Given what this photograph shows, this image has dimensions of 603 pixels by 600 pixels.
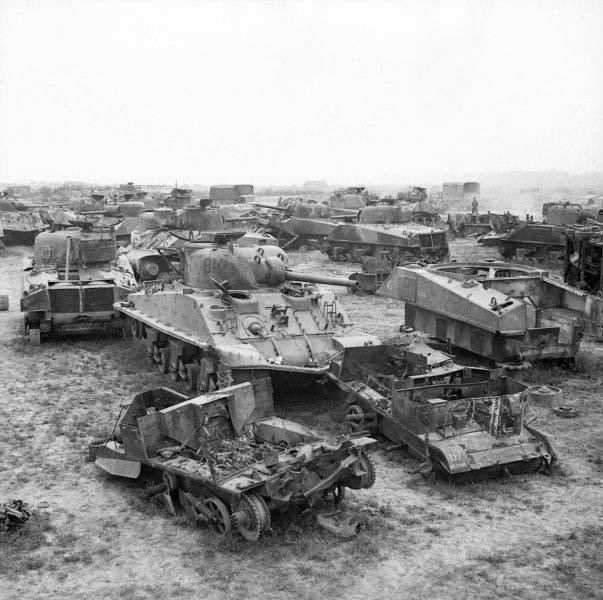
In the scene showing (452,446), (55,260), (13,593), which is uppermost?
(55,260)

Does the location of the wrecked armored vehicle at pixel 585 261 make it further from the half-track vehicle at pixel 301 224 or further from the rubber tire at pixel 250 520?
the rubber tire at pixel 250 520

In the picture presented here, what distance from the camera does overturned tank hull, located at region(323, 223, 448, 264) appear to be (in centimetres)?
2652

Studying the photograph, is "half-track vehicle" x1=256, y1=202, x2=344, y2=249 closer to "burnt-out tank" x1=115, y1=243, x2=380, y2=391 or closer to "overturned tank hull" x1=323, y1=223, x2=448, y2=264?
"overturned tank hull" x1=323, y1=223, x2=448, y2=264

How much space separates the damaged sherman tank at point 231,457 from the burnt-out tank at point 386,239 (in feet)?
56.2

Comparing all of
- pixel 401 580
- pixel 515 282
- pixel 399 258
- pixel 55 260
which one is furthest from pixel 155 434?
pixel 399 258

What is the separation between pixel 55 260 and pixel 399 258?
1225 centimetres

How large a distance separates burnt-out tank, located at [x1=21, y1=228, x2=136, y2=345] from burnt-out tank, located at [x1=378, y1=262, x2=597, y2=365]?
6.00 m

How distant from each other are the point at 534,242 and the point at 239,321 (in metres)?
18.6

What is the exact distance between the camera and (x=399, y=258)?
1036 inches

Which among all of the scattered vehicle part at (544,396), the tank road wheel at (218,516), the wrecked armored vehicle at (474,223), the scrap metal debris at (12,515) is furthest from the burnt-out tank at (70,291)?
the wrecked armored vehicle at (474,223)

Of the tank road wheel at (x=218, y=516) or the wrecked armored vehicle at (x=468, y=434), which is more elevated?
the wrecked armored vehicle at (x=468, y=434)

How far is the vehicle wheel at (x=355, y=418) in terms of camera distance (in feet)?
34.9

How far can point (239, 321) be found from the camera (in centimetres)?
1231

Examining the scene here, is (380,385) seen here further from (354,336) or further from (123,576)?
(123,576)
